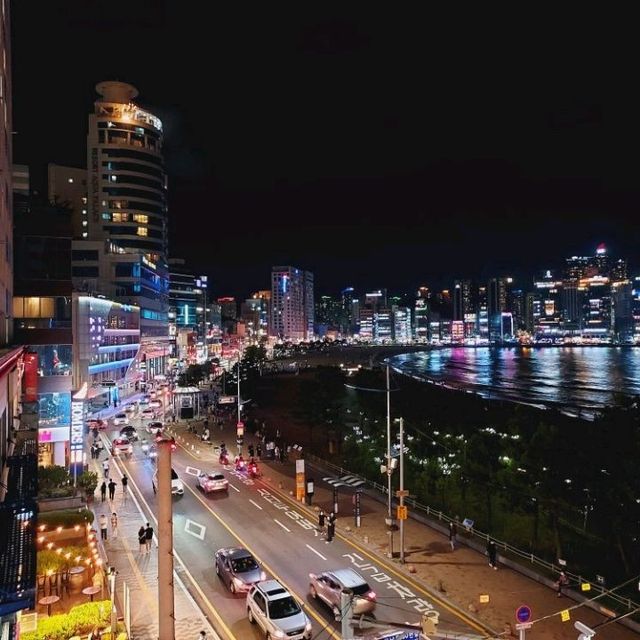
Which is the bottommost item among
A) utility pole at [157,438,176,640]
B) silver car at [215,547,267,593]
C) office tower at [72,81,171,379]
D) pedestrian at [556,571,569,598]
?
pedestrian at [556,571,569,598]

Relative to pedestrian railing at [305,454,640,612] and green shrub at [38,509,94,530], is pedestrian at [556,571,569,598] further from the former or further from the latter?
green shrub at [38,509,94,530]

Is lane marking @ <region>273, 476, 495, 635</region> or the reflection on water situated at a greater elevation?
lane marking @ <region>273, 476, 495, 635</region>

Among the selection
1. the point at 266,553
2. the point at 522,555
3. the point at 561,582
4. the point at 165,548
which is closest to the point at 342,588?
the point at 266,553

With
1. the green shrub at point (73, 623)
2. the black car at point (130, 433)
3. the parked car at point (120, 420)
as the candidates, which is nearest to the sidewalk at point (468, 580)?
the green shrub at point (73, 623)

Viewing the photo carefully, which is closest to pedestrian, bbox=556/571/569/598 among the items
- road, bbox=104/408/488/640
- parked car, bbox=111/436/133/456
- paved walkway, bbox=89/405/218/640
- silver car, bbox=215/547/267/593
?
road, bbox=104/408/488/640

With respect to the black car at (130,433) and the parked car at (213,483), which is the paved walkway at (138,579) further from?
the black car at (130,433)

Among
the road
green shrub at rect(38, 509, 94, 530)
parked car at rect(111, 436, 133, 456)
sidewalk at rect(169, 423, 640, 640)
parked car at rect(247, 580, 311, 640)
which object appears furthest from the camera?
parked car at rect(111, 436, 133, 456)

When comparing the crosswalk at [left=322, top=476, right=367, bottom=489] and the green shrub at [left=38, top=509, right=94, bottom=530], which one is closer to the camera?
the green shrub at [left=38, top=509, right=94, bottom=530]

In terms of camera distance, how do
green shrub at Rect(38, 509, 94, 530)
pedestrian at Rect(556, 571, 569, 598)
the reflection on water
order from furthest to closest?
the reflection on water
green shrub at Rect(38, 509, 94, 530)
pedestrian at Rect(556, 571, 569, 598)
